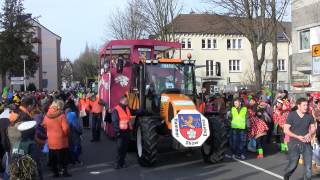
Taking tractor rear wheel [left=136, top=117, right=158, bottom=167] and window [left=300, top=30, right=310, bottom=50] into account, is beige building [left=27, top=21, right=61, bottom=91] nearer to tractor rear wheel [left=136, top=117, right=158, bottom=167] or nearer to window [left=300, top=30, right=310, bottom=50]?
window [left=300, top=30, right=310, bottom=50]

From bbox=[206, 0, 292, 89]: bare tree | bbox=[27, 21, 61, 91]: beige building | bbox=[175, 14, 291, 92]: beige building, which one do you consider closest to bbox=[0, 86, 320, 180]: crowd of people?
bbox=[206, 0, 292, 89]: bare tree

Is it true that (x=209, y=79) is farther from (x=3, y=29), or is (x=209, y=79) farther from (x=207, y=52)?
(x=3, y=29)

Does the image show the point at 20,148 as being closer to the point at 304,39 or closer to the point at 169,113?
the point at 169,113

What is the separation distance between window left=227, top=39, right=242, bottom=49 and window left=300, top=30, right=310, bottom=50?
38794 mm

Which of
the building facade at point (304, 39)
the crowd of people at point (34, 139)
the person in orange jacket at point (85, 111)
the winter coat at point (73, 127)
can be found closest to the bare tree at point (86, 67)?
the building facade at point (304, 39)

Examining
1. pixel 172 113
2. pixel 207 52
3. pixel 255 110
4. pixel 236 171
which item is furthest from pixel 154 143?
pixel 207 52

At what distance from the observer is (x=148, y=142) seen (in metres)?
12.0

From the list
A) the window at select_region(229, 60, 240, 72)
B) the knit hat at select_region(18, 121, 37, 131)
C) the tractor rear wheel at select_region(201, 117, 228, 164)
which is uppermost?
the window at select_region(229, 60, 240, 72)

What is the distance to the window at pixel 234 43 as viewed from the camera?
69062 millimetres

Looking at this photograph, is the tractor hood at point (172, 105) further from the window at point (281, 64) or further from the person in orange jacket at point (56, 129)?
the window at point (281, 64)

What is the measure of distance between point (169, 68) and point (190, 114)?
2.02 metres

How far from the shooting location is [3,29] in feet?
176

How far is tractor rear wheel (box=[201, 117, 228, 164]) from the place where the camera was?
1250 centimetres

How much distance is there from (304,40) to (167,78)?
18.3m
